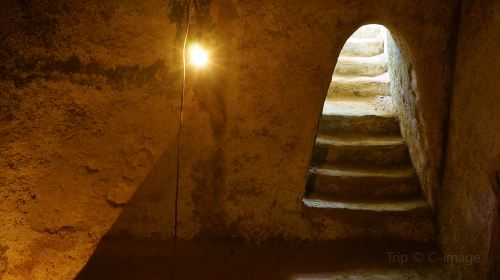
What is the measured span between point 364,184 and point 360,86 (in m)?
2.39

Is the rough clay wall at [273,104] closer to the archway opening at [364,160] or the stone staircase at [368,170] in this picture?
the stone staircase at [368,170]

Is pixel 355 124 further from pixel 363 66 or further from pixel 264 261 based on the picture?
pixel 264 261

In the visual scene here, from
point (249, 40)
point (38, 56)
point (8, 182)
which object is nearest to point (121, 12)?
point (38, 56)

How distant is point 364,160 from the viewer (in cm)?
486

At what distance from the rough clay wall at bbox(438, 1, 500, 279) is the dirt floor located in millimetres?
473

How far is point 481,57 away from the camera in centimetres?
322

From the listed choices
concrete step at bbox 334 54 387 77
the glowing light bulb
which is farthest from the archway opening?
the glowing light bulb

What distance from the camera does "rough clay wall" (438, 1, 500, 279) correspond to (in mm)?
2998

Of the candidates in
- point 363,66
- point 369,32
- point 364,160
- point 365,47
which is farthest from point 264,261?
point 369,32

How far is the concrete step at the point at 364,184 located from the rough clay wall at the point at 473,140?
0.56 m

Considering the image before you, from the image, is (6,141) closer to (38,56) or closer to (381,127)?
(38,56)

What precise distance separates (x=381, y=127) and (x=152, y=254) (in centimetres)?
352

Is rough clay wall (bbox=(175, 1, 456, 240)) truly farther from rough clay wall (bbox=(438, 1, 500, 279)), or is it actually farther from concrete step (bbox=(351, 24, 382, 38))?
concrete step (bbox=(351, 24, 382, 38))

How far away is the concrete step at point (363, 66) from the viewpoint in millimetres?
6566
